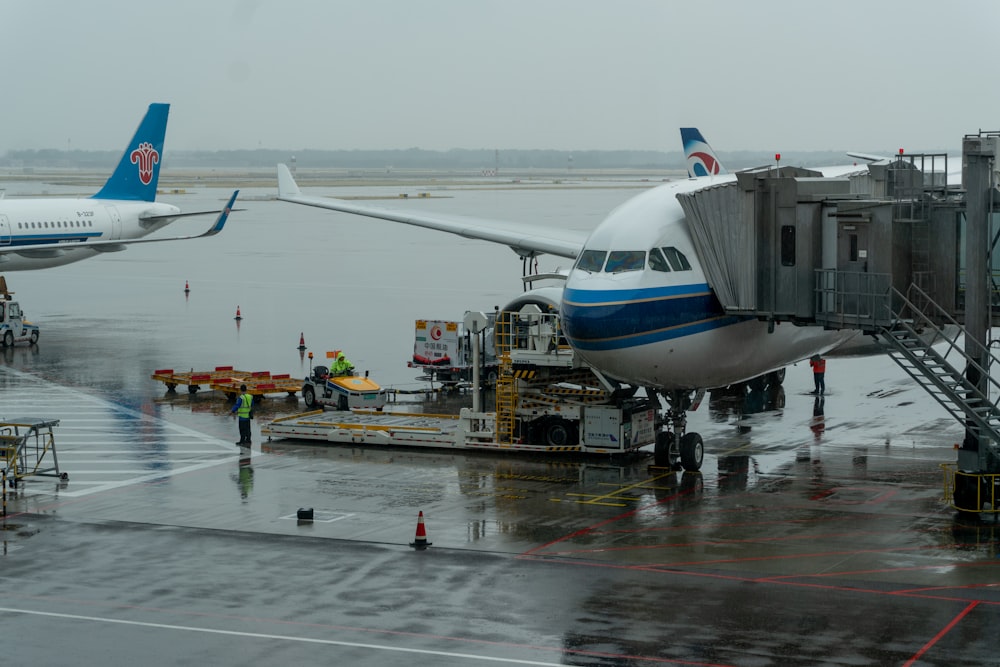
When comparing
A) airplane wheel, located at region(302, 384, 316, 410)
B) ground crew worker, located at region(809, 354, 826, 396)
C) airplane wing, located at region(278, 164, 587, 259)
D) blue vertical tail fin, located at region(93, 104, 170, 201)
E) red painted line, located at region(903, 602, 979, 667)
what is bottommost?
red painted line, located at region(903, 602, 979, 667)

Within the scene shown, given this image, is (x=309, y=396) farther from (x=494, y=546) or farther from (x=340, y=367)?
(x=494, y=546)

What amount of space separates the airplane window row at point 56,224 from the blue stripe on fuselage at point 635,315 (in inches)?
1530

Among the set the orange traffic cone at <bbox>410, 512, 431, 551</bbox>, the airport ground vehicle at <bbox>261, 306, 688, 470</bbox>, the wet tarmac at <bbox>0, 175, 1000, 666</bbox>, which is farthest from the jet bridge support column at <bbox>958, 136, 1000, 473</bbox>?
the orange traffic cone at <bbox>410, 512, 431, 551</bbox>

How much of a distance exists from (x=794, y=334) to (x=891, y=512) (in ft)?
19.3

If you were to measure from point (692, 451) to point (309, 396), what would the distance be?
13.0 m

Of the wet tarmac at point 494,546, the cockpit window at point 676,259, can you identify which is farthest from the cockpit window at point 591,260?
the wet tarmac at point 494,546

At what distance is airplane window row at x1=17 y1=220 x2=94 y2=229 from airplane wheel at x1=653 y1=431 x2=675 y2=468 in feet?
126

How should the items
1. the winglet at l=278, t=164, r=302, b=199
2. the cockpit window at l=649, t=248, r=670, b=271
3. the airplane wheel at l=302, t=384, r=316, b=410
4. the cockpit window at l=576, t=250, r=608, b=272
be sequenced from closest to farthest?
the cockpit window at l=649, t=248, r=670, b=271, the cockpit window at l=576, t=250, r=608, b=272, the airplane wheel at l=302, t=384, r=316, b=410, the winglet at l=278, t=164, r=302, b=199

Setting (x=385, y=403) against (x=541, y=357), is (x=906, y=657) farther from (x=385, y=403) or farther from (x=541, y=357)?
(x=385, y=403)

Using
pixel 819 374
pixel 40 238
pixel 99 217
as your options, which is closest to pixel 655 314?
pixel 819 374

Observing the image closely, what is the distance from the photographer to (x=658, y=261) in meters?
27.0

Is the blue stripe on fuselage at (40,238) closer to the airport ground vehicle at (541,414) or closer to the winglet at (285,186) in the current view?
the winglet at (285,186)

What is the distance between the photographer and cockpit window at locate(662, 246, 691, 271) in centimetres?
2708

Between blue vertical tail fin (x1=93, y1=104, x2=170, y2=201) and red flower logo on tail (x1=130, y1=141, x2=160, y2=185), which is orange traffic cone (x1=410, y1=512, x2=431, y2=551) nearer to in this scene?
blue vertical tail fin (x1=93, y1=104, x2=170, y2=201)
